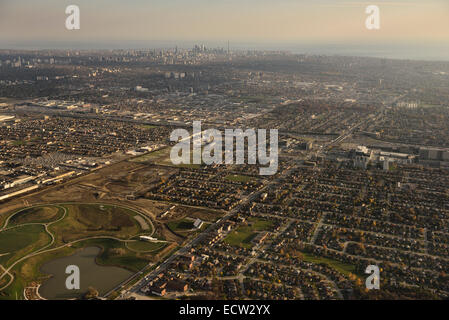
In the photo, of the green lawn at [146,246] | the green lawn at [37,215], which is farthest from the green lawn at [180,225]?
the green lawn at [37,215]

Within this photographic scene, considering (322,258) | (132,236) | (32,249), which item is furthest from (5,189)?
(322,258)

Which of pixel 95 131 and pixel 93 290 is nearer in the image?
pixel 93 290

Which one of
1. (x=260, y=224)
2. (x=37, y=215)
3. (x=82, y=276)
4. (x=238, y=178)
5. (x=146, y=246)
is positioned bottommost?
(x=82, y=276)

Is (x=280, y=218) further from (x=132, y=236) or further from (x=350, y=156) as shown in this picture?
(x=350, y=156)

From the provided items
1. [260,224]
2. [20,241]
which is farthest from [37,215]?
[260,224]

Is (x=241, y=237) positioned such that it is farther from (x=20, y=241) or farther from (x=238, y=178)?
(x=20, y=241)

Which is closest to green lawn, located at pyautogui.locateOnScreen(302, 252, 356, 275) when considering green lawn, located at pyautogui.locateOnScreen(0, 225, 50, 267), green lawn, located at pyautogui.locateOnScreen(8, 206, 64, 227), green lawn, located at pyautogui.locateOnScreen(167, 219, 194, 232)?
green lawn, located at pyautogui.locateOnScreen(167, 219, 194, 232)

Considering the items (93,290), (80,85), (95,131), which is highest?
(80,85)

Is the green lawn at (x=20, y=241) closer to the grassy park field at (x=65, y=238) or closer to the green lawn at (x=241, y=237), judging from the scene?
the grassy park field at (x=65, y=238)

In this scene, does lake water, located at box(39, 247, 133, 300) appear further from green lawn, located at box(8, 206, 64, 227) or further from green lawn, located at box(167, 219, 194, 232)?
green lawn, located at box(8, 206, 64, 227)

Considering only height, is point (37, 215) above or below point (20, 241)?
above
